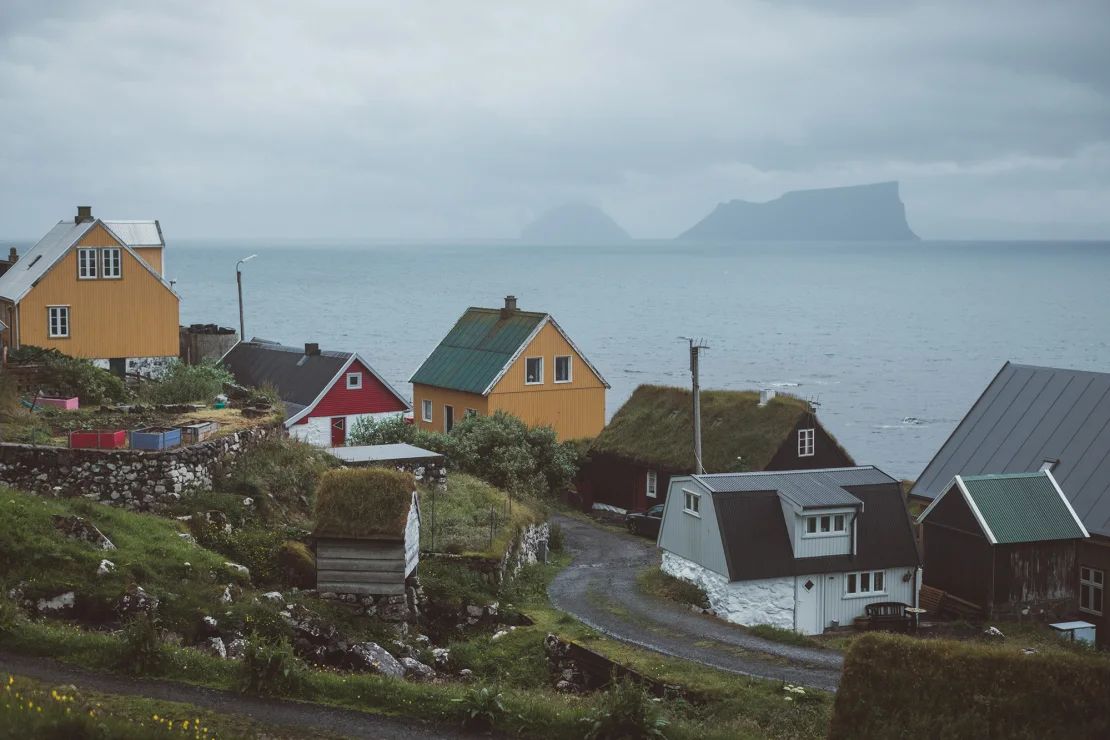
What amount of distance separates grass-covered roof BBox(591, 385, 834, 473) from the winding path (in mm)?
7748

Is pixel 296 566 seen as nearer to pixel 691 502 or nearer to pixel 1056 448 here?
pixel 691 502

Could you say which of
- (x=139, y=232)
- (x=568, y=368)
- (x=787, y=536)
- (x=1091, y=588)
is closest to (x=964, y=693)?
(x=787, y=536)

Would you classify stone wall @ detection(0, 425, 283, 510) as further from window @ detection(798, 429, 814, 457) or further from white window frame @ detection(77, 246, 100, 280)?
white window frame @ detection(77, 246, 100, 280)

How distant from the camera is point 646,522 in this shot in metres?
43.8

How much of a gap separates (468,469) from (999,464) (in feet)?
58.1

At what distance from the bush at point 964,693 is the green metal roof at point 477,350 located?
38.1 metres

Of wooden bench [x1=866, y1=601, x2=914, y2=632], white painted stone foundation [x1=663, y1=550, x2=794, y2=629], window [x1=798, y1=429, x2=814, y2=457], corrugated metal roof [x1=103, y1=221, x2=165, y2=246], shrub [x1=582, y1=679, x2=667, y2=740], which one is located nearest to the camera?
shrub [x1=582, y1=679, x2=667, y2=740]

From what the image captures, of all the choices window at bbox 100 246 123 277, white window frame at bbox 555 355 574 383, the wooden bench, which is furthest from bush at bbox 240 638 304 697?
white window frame at bbox 555 355 574 383

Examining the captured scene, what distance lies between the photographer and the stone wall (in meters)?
25.3

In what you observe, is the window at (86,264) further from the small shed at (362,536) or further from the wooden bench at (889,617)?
the wooden bench at (889,617)

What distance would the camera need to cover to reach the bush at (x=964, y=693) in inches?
566

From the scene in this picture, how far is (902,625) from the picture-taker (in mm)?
33750

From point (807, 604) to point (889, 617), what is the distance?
230 centimetres

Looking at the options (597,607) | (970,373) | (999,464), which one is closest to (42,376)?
(597,607)
